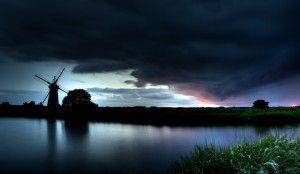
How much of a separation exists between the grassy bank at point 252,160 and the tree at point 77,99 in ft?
274

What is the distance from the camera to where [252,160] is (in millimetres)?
11828

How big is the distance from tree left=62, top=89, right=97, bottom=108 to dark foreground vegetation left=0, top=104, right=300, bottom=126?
233 cm

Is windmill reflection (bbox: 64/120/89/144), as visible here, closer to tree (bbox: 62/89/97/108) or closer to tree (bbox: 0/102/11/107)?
tree (bbox: 62/89/97/108)

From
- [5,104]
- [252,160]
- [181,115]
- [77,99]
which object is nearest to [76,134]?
[181,115]

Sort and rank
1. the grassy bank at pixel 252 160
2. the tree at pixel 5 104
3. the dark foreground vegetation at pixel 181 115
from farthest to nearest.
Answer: the tree at pixel 5 104 < the dark foreground vegetation at pixel 181 115 < the grassy bank at pixel 252 160

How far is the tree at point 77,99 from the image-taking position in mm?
93688

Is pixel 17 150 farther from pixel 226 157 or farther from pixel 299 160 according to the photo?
pixel 299 160

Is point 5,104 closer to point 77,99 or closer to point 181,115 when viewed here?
point 77,99

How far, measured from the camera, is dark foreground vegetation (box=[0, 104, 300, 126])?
161ft

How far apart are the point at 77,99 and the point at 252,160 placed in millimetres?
87749

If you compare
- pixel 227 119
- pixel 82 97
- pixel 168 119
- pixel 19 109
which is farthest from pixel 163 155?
pixel 19 109

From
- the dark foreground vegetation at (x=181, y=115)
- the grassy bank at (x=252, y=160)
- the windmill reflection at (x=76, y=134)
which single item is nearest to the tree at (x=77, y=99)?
the dark foreground vegetation at (x=181, y=115)

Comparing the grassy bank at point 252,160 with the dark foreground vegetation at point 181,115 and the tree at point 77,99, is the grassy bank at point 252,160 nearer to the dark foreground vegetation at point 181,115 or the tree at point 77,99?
the dark foreground vegetation at point 181,115

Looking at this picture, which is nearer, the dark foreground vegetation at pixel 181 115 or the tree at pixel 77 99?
the dark foreground vegetation at pixel 181 115
